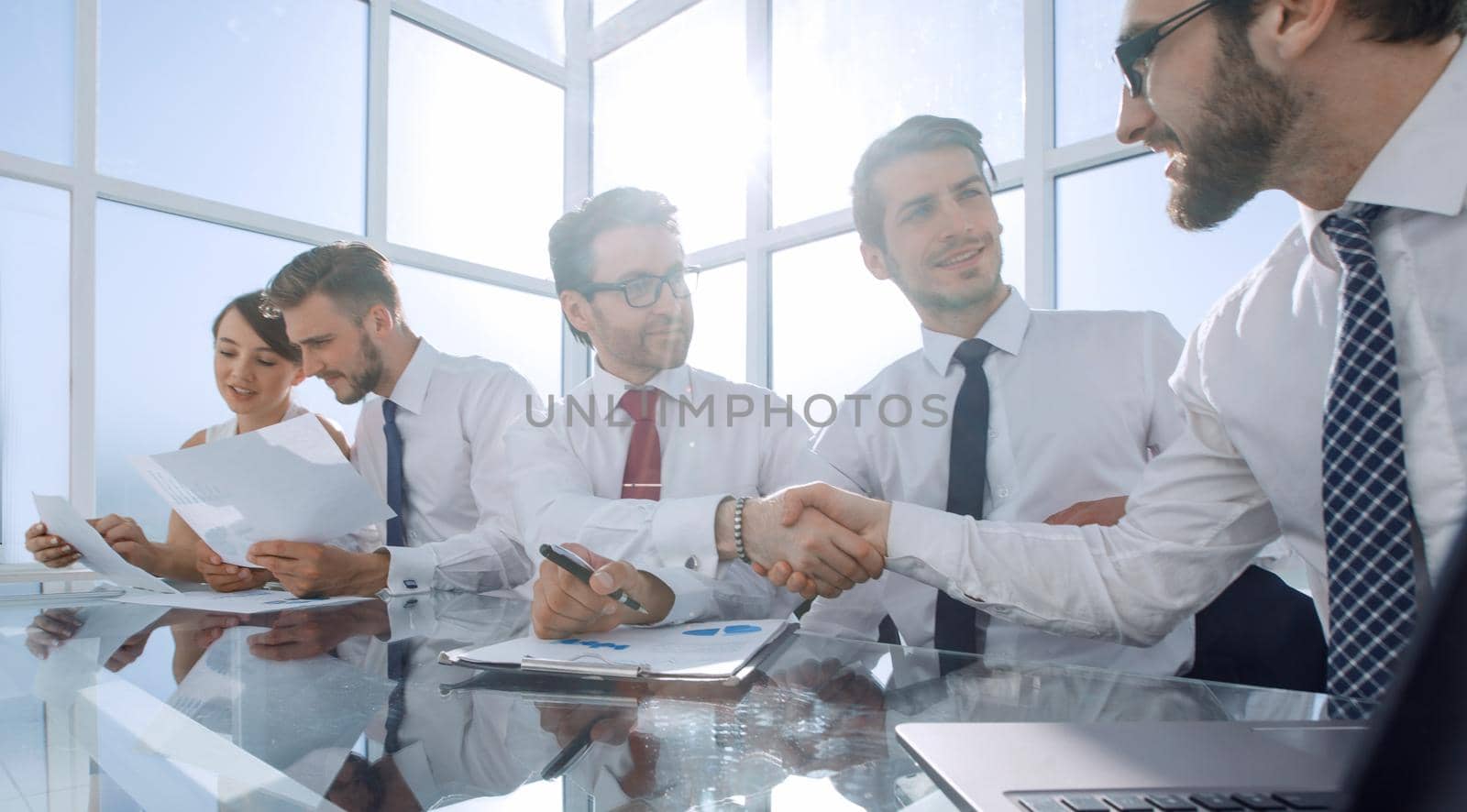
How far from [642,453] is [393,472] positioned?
2.52 ft

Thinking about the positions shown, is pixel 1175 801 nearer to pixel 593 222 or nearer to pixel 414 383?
pixel 593 222

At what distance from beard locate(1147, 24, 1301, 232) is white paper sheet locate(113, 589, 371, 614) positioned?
1.55 metres

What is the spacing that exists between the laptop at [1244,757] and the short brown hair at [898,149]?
5.27 feet

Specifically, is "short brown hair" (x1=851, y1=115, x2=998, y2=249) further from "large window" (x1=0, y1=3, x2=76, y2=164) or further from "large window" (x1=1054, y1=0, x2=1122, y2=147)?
"large window" (x1=0, y1=3, x2=76, y2=164)

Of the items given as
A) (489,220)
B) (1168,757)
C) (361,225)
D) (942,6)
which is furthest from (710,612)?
(489,220)

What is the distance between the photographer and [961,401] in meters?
1.64

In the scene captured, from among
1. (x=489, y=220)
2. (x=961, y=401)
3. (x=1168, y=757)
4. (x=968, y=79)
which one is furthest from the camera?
(x=489, y=220)

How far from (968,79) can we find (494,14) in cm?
301

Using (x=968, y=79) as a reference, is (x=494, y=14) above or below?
above

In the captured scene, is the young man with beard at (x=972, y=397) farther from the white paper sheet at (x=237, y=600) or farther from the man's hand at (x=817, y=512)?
the white paper sheet at (x=237, y=600)

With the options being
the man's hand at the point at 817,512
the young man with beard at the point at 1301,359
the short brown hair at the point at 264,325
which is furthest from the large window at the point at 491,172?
the young man with beard at the point at 1301,359

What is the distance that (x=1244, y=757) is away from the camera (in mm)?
448

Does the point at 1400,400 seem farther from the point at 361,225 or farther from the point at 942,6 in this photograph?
the point at 361,225

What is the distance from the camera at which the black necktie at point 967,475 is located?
140cm
